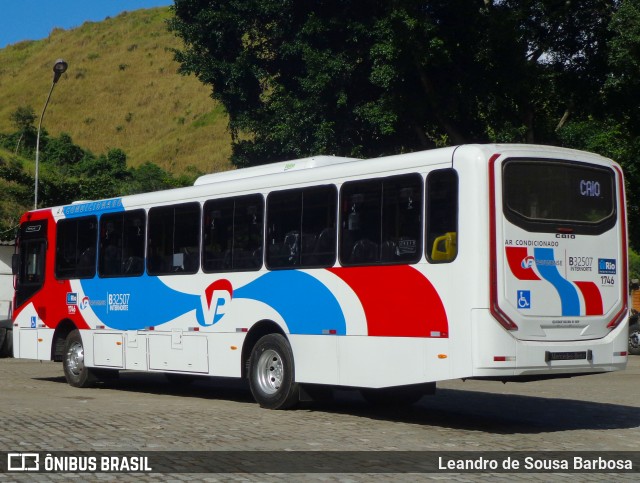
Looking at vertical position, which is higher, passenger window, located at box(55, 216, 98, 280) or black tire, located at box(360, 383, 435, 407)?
passenger window, located at box(55, 216, 98, 280)

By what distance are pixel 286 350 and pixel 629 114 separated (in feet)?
66.0

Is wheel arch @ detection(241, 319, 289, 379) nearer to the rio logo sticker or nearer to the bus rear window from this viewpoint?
the bus rear window

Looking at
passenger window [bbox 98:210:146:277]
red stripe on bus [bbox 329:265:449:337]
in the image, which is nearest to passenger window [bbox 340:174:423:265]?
red stripe on bus [bbox 329:265:449:337]

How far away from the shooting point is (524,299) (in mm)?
12594

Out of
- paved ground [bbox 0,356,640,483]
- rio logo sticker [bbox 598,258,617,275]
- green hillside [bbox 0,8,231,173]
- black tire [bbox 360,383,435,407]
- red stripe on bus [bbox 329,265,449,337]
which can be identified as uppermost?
green hillside [bbox 0,8,231,173]

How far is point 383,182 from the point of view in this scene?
541 inches

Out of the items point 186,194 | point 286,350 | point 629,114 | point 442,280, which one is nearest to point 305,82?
point 629,114

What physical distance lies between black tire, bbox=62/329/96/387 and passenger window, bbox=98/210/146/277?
4.46 feet

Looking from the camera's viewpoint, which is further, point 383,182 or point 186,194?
point 186,194

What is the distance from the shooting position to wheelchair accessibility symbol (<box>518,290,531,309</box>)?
41.2 feet

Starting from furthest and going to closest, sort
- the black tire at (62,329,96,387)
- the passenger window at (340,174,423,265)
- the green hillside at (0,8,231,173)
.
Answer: the green hillside at (0,8,231,173), the black tire at (62,329,96,387), the passenger window at (340,174,423,265)

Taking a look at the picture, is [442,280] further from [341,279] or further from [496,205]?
[341,279]

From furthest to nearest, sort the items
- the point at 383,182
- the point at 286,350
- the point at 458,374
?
the point at 286,350 < the point at 383,182 < the point at 458,374

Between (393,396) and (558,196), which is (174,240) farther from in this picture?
(558,196)
